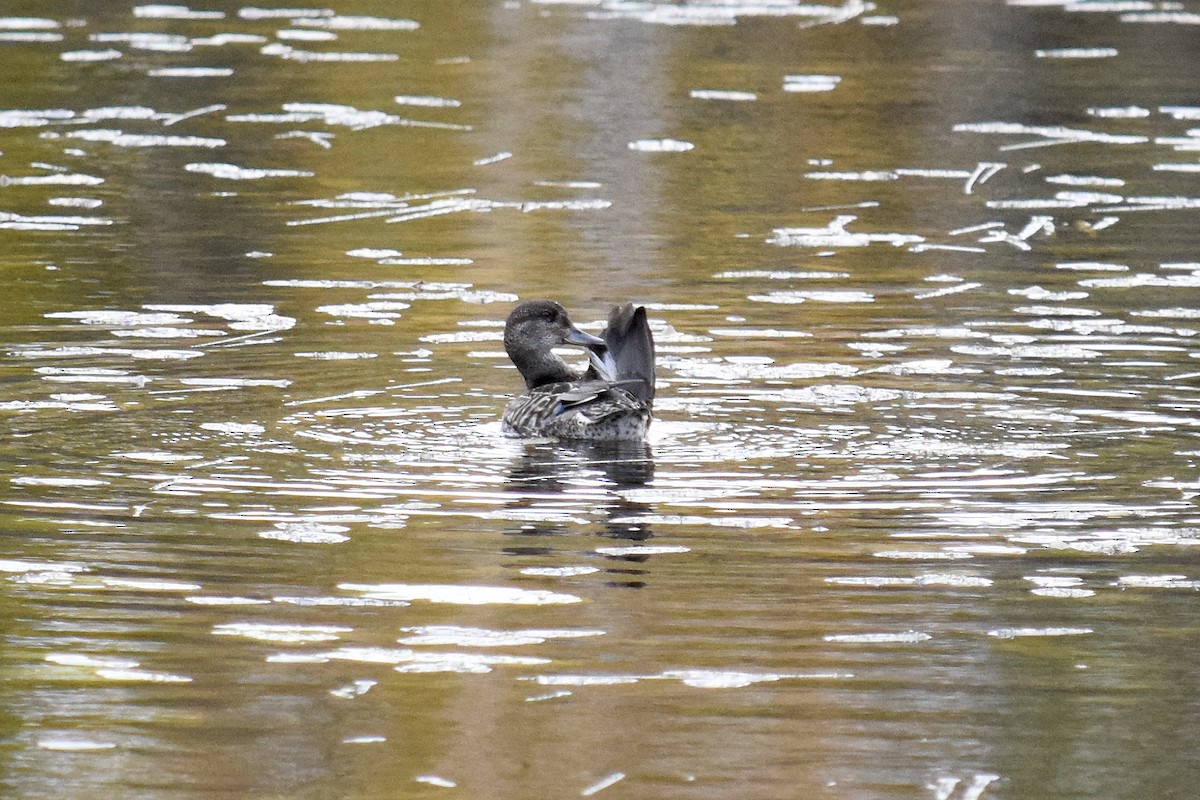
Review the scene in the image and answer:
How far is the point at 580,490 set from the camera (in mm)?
10148

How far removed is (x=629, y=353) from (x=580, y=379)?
81 cm

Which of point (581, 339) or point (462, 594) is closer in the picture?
point (462, 594)

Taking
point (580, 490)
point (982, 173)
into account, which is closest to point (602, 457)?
point (580, 490)

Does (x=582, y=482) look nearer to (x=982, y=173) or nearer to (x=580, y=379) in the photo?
(x=580, y=379)

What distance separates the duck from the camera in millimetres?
11014

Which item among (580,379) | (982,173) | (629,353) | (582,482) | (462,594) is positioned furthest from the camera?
(982,173)

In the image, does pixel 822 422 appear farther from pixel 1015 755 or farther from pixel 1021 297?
pixel 1015 755

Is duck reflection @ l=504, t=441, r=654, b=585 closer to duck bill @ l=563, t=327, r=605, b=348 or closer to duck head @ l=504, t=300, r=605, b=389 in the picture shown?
duck bill @ l=563, t=327, r=605, b=348

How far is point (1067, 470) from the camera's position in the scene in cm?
1012

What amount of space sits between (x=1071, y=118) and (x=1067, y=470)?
12.8 metres

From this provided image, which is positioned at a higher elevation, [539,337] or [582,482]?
[539,337]

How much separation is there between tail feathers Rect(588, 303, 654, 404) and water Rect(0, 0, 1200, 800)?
1.07 ft

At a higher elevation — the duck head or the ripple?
the duck head

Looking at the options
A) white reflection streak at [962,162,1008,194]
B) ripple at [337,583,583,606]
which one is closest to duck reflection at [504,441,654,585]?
ripple at [337,583,583,606]
